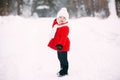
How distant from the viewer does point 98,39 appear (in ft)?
9.53

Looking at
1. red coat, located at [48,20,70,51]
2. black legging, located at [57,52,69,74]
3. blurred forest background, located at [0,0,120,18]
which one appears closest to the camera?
red coat, located at [48,20,70,51]

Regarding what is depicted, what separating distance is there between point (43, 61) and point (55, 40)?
0.41 metres

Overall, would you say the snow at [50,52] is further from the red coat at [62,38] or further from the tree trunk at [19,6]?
the red coat at [62,38]

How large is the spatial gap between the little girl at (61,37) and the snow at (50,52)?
6.0 inches

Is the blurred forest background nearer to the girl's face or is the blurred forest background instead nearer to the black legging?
the girl's face

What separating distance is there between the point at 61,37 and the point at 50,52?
0.49 m

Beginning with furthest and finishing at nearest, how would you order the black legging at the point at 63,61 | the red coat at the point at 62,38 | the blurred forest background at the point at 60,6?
the blurred forest background at the point at 60,6
the black legging at the point at 63,61
the red coat at the point at 62,38

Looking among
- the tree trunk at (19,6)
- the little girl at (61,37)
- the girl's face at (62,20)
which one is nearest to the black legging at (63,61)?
the little girl at (61,37)

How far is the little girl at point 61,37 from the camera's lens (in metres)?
2.26

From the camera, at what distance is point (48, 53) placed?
2.71m

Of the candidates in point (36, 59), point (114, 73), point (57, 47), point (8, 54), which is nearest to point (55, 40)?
point (57, 47)

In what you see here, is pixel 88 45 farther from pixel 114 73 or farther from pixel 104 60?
pixel 114 73

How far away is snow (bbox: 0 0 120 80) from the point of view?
2336mm

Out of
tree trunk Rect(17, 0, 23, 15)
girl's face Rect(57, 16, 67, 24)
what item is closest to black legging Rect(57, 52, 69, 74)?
girl's face Rect(57, 16, 67, 24)
